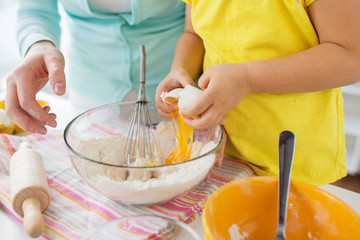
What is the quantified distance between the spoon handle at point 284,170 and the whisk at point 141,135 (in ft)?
0.96

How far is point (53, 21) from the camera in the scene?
97 cm

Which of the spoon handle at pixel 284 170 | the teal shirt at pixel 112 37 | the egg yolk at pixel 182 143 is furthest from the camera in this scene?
the teal shirt at pixel 112 37

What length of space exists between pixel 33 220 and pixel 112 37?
0.59 metres

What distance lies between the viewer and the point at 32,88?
0.64 metres

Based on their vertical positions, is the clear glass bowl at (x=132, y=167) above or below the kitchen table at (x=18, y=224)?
above

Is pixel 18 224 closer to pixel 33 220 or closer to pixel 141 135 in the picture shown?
pixel 33 220

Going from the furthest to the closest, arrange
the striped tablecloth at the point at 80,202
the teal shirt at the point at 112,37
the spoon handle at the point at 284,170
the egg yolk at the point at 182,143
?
the teal shirt at the point at 112,37
the egg yolk at the point at 182,143
the striped tablecloth at the point at 80,202
the spoon handle at the point at 284,170

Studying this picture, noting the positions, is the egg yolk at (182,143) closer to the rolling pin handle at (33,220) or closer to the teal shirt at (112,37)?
the rolling pin handle at (33,220)

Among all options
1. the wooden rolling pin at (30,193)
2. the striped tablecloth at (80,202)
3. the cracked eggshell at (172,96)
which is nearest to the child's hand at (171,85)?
the cracked eggshell at (172,96)

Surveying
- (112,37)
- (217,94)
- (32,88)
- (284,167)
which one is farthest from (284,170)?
(112,37)

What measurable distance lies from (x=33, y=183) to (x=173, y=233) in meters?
0.25

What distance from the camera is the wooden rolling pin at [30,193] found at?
476 mm

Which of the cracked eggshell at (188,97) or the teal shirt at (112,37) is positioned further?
the teal shirt at (112,37)

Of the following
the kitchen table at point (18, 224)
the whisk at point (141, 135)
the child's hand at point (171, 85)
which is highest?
the child's hand at point (171, 85)
